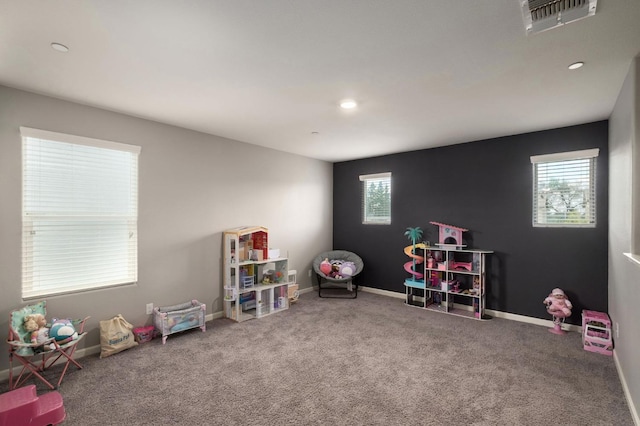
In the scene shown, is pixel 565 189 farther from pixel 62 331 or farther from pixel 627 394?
pixel 62 331

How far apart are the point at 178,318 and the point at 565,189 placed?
4.81 metres

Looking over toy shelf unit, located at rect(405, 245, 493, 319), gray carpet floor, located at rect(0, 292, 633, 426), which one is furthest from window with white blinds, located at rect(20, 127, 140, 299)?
toy shelf unit, located at rect(405, 245, 493, 319)

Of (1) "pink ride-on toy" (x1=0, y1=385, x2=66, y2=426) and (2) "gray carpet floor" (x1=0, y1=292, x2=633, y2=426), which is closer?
(1) "pink ride-on toy" (x1=0, y1=385, x2=66, y2=426)

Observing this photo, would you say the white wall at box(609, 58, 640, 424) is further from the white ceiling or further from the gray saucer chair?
the gray saucer chair

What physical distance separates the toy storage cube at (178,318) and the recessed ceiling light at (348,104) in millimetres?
2767

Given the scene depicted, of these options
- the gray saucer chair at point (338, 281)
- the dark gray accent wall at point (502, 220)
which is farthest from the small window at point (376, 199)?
the gray saucer chair at point (338, 281)

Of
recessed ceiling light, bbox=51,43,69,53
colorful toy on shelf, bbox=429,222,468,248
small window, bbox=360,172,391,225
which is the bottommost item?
colorful toy on shelf, bbox=429,222,468,248

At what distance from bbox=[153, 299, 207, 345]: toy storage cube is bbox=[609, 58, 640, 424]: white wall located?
3834 millimetres

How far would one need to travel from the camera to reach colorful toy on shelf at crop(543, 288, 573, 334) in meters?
3.52

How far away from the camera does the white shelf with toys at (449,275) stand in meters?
4.24

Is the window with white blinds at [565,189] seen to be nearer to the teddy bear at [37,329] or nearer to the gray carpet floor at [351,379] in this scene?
the gray carpet floor at [351,379]

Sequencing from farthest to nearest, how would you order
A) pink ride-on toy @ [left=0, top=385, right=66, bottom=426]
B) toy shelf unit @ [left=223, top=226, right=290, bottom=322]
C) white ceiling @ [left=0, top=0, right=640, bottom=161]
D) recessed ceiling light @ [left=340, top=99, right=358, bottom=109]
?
1. toy shelf unit @ [left=223, top=226, right=290, bottom=322]
2. recessed ceiling light @ [left=340, top=99, right=358, bottom=109]
3. pink ride-on toy @ [left=0, top=385, right=66, bottom=426]
4. white ceiling @ [left=0, top=0, right=640, bottom=161]

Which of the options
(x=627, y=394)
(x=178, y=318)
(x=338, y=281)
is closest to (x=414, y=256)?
(x=338, y=281)

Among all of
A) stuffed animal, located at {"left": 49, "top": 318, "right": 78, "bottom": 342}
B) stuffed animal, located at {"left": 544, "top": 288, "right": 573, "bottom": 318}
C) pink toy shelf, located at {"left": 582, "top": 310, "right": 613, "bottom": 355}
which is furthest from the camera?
stuffed animal, located at {"left": 544, "top": 288, "right": 573, "bottom": 318}
